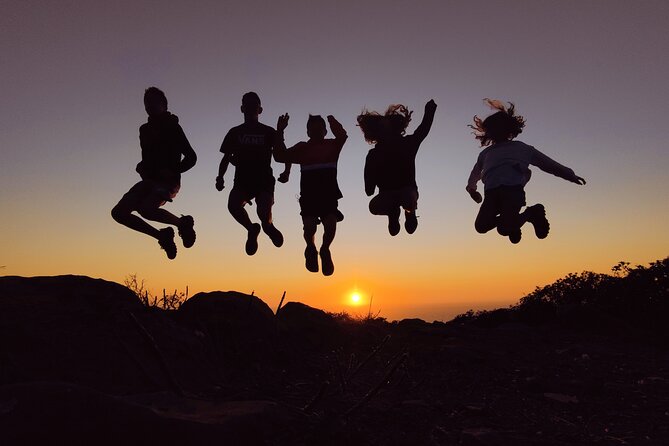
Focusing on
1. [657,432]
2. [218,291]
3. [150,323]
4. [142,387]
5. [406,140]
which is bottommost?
[657,432]

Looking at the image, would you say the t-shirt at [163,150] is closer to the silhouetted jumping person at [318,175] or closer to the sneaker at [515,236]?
the silhouetted jumping person at [318,175]

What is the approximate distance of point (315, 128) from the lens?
25.7 ft

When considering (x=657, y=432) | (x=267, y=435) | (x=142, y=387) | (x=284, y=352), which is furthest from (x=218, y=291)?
(x=657, y=432)

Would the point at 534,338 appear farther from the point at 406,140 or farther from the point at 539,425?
the point at 539,425

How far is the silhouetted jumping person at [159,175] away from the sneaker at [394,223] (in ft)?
8.24

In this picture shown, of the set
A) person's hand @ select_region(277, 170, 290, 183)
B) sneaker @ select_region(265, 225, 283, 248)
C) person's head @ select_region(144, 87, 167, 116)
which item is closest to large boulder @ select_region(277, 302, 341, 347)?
sneaker @ select_region(265, 225, 283, 248)

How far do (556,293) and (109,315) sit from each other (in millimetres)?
10046

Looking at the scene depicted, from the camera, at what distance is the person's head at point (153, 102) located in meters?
7.25

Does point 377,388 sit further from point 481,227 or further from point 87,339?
point 481,227

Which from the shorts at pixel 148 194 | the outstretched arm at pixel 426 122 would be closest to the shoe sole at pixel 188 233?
the shorts at pixel 148 194

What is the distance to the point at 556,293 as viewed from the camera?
12.5 m

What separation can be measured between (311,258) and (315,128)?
1.78 metres

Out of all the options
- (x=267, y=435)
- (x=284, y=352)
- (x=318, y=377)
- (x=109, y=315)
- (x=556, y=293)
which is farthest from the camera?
(x=556, y=293)

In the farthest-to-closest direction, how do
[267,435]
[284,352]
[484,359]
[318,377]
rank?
[484,359]
[284,352]
[318,377]
[267,435]
